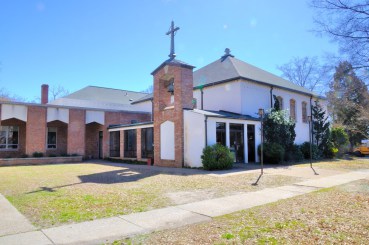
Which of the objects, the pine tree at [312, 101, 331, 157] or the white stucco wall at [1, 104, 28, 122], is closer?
the white stucco wall at [1, 104, 28, 122]

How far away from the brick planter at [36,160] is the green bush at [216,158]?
1320 centimetres

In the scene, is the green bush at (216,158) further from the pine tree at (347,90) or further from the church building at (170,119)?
the pine tree at (347,90)

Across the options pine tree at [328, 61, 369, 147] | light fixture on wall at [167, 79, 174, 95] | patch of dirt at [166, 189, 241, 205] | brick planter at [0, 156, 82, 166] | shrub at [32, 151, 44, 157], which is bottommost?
patch of dirt at [166, 189, 241, 205]

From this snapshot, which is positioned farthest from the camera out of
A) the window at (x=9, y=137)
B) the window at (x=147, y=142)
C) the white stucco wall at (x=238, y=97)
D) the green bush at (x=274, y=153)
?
the window at (x=9, y=137)

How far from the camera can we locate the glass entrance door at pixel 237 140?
18.8 meters

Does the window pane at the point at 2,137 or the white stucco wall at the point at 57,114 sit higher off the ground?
the white stucco wall at the point at 57,114

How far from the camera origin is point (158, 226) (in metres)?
5.57

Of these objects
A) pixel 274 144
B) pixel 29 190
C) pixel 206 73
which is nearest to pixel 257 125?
pixel 274 144

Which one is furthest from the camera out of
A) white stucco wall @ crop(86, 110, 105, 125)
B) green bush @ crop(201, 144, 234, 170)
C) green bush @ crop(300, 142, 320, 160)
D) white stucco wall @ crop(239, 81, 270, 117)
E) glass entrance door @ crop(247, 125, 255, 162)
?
white stucco wall @ crop(86, 110, 105, 125)

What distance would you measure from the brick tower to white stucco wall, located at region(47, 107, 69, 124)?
937 cm

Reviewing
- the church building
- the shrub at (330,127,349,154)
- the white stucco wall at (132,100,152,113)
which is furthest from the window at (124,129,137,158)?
the shrub at (330,127,349,154)

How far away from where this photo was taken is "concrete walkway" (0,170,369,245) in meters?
4.85

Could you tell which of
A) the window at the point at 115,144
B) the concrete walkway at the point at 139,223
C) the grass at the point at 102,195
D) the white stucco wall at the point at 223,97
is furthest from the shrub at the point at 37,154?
the concrete walkway at the point at 139,223

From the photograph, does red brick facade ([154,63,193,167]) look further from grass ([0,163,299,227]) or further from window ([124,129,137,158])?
grass ([0,163,299,227])
